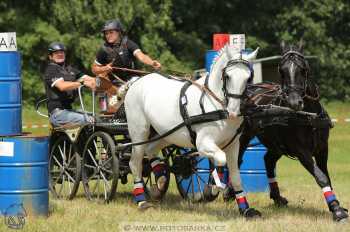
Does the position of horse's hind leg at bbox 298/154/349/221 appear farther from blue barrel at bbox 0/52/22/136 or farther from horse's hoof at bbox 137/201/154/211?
blue barrel at bbox 0/52/22/136

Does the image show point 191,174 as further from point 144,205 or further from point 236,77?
point 236,77

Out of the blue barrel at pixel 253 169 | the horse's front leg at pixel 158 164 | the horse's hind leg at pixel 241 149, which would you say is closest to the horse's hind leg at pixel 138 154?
the horse's front leg at pixel 158 164

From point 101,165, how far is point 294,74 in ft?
9.51

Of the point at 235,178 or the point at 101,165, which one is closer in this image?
the point at 235,178

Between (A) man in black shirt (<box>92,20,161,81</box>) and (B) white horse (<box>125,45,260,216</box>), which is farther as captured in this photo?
(A) man in black shirt (<box>92,20,161,81</box>)

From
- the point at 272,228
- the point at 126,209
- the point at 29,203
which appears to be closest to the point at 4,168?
the point at 29,203

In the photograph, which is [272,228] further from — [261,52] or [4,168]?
[261,52]

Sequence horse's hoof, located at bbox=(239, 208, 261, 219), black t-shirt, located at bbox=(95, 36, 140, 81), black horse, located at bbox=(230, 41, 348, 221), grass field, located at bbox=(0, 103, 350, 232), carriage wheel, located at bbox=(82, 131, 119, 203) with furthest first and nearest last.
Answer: black t-shirt, located at bbox=(95, 36, 140, 81)
carriage wheel, located at bbox=(82, 131, 119, 203)
horse's hoof, located at bbox=(239, 208, 261, 219)
black horse, located at bbox=(230, 41, 348, 221)
grass field, located at bbox=(0, 103, 350, 232)

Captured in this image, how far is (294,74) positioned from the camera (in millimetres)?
8750

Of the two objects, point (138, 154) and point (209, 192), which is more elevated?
point (138, 154)

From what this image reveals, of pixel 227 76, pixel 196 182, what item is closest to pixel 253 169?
pixel 196 182

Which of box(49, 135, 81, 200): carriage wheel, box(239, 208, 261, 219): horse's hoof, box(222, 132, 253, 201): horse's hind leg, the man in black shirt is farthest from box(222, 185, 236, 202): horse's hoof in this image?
box(49, 135, 81, 200): carriage wheel

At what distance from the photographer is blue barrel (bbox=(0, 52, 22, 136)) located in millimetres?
9562

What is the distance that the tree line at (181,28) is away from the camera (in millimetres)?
28172
